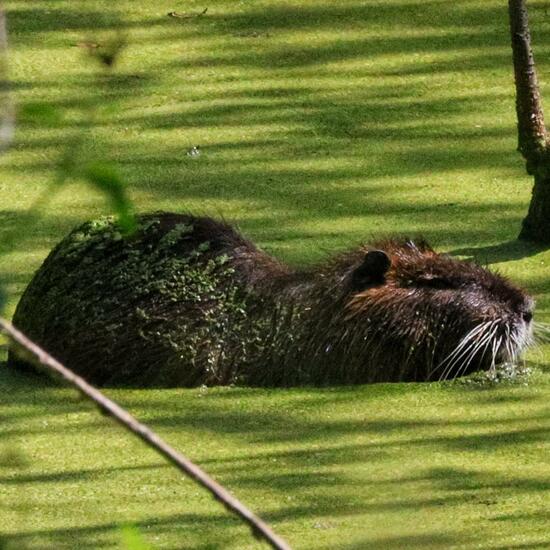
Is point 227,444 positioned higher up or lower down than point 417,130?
lower down

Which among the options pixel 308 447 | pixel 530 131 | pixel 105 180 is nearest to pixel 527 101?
pixel 530 131

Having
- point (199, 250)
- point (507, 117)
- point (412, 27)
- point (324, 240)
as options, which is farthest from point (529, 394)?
point (412, 27)

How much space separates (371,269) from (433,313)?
19 centimetres

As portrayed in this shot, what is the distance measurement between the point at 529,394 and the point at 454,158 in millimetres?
1805

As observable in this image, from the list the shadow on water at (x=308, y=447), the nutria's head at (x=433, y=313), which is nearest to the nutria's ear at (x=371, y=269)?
the nutria's head at (x=433, y=313)

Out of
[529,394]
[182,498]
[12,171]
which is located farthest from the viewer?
[12,171]

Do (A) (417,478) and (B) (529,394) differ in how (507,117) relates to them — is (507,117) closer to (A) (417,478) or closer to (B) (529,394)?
(B) (529,394)

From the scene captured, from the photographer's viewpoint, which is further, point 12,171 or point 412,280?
point 12,171

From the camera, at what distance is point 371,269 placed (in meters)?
4.04

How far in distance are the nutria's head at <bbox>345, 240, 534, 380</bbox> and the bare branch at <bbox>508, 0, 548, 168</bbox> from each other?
63 cm

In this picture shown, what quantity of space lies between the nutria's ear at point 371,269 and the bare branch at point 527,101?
30.6 inches

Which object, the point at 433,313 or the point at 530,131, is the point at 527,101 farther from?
the point at 433,313

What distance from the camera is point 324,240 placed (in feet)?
15.2

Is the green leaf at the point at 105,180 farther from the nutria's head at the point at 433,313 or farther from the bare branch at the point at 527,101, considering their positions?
the bare branch at the point at 527,101
